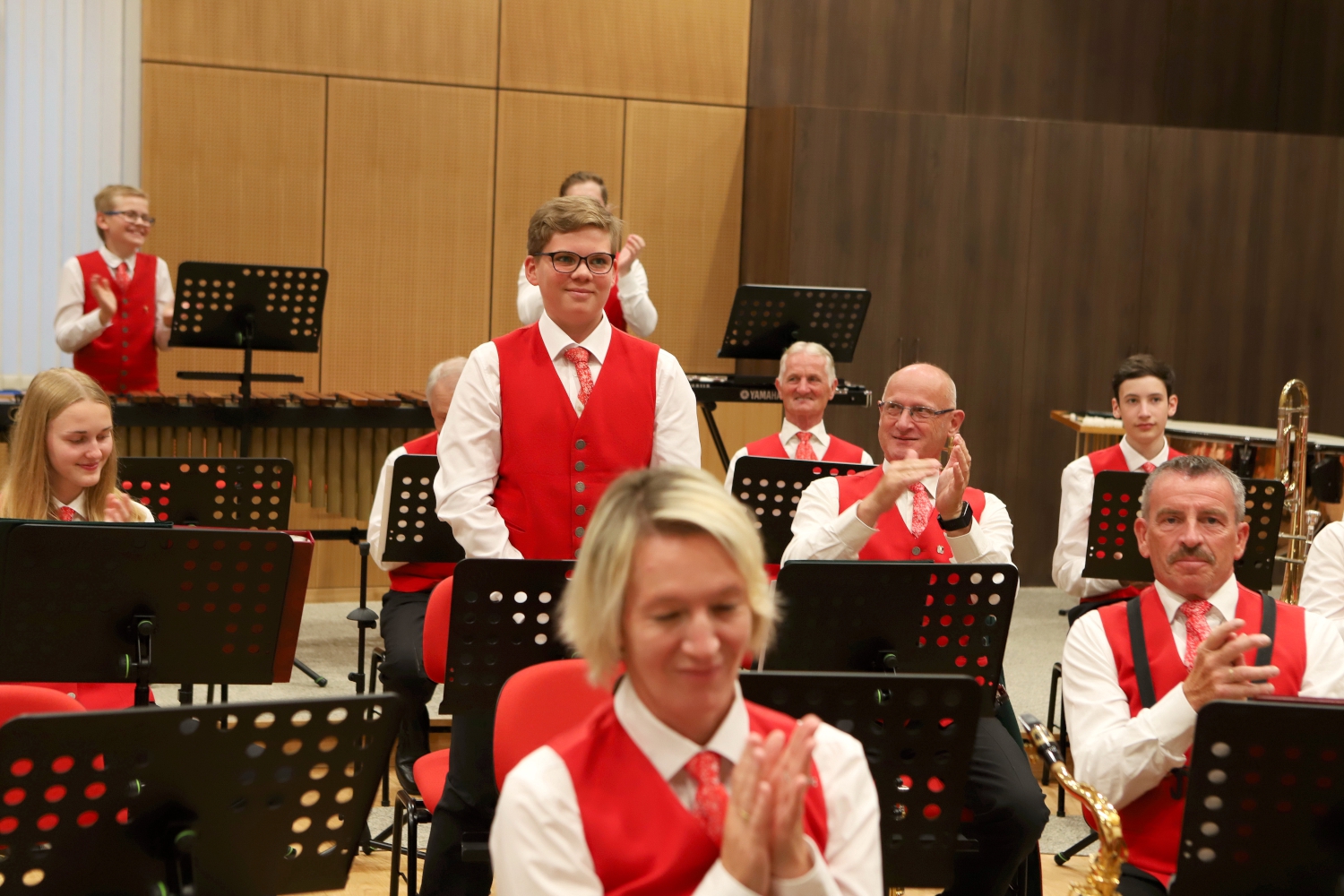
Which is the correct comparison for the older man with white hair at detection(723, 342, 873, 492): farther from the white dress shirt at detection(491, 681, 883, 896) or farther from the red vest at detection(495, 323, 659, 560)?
the white dress shirt at detection(491, 681, 883, 896)

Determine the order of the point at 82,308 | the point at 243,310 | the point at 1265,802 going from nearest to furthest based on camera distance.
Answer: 1. the point at 1265,802
2. the point at 243,310
3. the point at 82,308

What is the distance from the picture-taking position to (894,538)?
12.4 ft

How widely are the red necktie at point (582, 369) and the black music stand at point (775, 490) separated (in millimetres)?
768

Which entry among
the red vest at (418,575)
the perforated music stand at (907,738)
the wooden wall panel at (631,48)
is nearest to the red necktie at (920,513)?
the perforated music stand at (907,738)

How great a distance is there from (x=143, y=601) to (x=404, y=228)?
17.3 ft

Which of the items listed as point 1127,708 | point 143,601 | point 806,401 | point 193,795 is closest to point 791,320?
point 806,401

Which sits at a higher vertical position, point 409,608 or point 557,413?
point 557,413

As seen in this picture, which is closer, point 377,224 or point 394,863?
point 394,863

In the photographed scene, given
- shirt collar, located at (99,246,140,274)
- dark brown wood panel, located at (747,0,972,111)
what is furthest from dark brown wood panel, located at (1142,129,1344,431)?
shirt collar, located at (99,246,140,274)

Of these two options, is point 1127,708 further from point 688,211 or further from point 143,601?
point 688,211

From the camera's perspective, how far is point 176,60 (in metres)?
7.52

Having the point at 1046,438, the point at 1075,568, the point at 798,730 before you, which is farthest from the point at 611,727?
the point at 1046,438

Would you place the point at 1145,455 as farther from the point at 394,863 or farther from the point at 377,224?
the point at 377,224

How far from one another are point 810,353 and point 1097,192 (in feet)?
12.2
